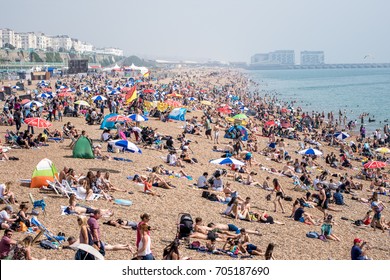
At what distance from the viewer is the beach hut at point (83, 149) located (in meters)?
15.9

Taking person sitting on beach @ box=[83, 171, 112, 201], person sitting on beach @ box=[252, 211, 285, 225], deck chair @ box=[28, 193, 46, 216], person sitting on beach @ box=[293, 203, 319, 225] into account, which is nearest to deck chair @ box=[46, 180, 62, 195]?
person sitting on beach @ box=[83, 171, 112, 201]

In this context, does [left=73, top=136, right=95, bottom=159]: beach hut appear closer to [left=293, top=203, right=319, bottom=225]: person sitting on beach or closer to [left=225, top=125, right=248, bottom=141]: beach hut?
[left=293, top=203, right=319, bottom=225]: person sitting on beach

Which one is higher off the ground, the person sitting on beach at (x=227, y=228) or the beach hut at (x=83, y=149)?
the beach hut at (x=83, y=149)

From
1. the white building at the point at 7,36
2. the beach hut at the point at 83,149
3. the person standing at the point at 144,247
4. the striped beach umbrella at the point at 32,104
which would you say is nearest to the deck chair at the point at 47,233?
the person standing at the point at 144,247

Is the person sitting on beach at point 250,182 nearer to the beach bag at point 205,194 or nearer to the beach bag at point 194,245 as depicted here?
the beach bag at point 205,194

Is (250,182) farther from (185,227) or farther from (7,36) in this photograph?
(7,36)

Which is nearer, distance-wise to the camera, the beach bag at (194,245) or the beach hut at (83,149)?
the beach bag at (194,245)

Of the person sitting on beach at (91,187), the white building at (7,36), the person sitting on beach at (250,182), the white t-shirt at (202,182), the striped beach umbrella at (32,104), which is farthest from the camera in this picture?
the white building at (7,36)

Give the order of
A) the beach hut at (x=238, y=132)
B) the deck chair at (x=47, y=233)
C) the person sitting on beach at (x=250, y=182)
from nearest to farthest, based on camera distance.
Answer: the deck chair at (x=47, y=233) < the person sitting on beach at (x=250, y=182) < the beach hut at (x=238, y=132)

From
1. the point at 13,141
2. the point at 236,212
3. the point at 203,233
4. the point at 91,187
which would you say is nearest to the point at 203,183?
the point at 236,212

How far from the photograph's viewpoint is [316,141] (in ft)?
92.8

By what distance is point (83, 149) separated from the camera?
15914 millimetres
